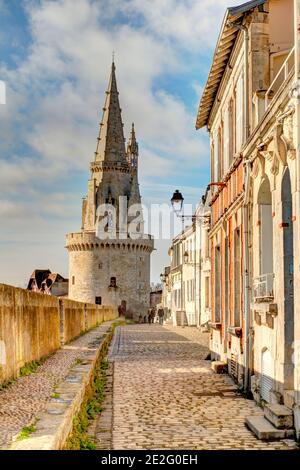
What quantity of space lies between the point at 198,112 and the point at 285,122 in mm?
11107

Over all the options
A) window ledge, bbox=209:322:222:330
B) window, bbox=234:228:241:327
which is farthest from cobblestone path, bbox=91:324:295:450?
window, bbox=234:228:241:327

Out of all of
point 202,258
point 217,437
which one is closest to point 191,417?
point 217,437

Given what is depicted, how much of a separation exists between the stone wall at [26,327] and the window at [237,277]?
4.42 metres

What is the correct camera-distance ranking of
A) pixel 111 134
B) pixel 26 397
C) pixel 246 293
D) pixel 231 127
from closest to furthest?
1. pixel 26 397
2. pixel 246 293
3. pixel 231 127
4. pixel 111 134

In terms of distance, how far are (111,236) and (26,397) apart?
7037 centimetres

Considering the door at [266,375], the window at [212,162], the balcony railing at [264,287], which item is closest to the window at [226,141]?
the window at [212,162]

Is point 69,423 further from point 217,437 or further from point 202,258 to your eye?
point 202,258

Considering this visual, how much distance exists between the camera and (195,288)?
46594mm

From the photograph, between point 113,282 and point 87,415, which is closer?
point 87,415

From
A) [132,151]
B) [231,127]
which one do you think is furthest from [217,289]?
[132,151]

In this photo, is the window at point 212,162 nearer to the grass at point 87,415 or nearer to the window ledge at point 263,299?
the grass at point 87,415

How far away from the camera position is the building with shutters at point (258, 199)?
9.17 m

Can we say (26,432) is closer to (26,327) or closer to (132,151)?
(26,327)

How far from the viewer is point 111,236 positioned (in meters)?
80.1
